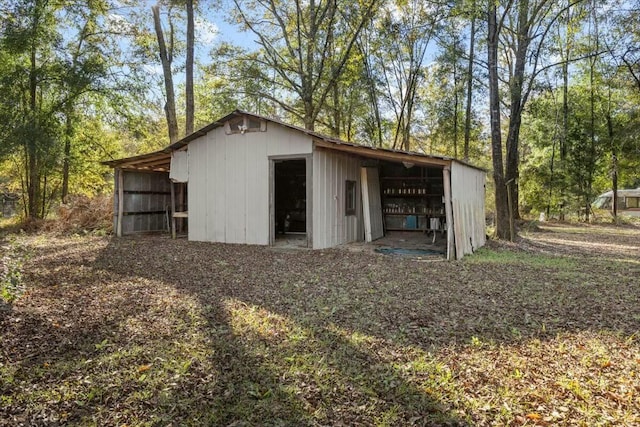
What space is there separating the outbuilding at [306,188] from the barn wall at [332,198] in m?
0.02

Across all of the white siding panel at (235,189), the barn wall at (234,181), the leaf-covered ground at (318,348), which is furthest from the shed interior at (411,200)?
the leaf-covered ground at (318,348)

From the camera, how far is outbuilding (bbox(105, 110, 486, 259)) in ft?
27.4

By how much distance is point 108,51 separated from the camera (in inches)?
565

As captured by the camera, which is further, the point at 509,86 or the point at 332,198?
the point at 509,86

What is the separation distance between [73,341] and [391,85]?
19.9 m

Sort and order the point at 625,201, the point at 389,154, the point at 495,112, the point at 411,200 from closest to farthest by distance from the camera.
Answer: the point at 389,154, the point at 495,112, the point at 411,200, the point at 625,201

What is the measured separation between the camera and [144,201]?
11.8 meters

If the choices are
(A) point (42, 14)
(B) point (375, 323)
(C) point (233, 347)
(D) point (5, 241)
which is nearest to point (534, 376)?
(B) point (375, 323)

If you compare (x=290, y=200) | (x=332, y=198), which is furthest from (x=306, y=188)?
(x=290, y=200)

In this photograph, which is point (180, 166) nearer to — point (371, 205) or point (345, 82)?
point (371, 205)

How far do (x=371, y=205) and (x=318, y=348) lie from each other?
7.82 meters

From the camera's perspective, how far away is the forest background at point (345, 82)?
11891 millimetres

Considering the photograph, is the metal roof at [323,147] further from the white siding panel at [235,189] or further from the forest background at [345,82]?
the forest background at [345,82]

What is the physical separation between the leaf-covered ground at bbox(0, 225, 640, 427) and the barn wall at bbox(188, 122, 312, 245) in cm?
313
